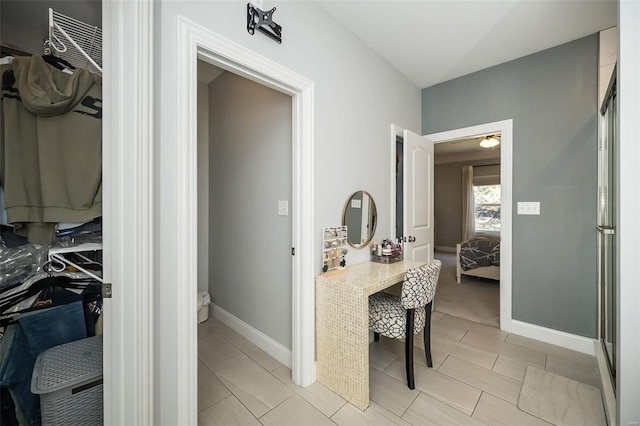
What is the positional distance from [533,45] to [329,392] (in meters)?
3.41

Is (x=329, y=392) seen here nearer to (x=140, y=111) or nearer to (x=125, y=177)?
(x=125, y=177)

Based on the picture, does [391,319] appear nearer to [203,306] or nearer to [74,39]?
[203,306]

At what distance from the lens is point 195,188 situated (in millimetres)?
1257

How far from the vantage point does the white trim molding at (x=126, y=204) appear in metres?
1.04

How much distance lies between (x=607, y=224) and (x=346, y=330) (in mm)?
2030

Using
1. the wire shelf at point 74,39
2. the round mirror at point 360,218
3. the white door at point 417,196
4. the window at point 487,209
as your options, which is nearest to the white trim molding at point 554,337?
the white door at point 417,196

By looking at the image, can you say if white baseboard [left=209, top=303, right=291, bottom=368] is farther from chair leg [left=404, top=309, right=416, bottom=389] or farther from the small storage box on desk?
the small storage box on desk

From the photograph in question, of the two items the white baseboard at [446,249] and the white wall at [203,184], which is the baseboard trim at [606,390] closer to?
the white wall at [203,184]

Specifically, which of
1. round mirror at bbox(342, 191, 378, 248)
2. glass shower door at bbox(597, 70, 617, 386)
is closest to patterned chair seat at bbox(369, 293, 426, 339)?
round mirror at bbox(342, 191, 378, 248)

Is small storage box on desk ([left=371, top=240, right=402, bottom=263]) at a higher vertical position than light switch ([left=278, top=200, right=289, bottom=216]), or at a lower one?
lower

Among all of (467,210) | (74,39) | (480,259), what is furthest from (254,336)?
(467,210)

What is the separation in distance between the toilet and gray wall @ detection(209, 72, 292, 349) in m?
0.13

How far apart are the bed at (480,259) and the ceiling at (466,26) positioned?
2.80 meters

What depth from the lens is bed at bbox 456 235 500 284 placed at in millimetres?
4023
